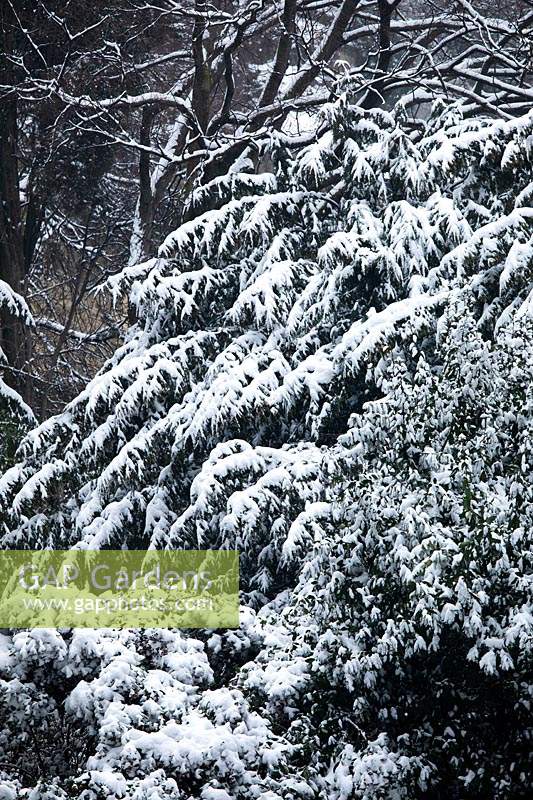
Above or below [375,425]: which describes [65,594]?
below

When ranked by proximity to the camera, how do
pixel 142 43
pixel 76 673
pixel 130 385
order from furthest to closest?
pixel 142 43 → pixel 130 385 → pixel 76 673

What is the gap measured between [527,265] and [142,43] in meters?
7.08

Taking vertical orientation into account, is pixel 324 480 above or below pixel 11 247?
below

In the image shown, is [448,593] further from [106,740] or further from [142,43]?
[142,43]

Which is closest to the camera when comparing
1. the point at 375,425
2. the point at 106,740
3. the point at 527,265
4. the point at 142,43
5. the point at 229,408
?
the point at 106,740

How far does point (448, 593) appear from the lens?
4.63 metres

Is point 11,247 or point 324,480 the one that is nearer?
point 324,480

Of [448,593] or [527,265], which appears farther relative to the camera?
[527,265]

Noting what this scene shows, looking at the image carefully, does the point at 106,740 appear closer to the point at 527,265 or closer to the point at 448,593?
the point at 448,593

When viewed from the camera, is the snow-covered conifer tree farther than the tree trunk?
No

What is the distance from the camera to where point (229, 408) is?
23.3 ft

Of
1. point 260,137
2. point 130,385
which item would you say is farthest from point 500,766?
point 260,137

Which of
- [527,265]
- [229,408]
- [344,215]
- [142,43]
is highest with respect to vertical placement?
[142,43]

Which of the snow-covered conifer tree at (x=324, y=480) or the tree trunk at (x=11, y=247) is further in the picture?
the tree trunk at (x=11, y=247)
